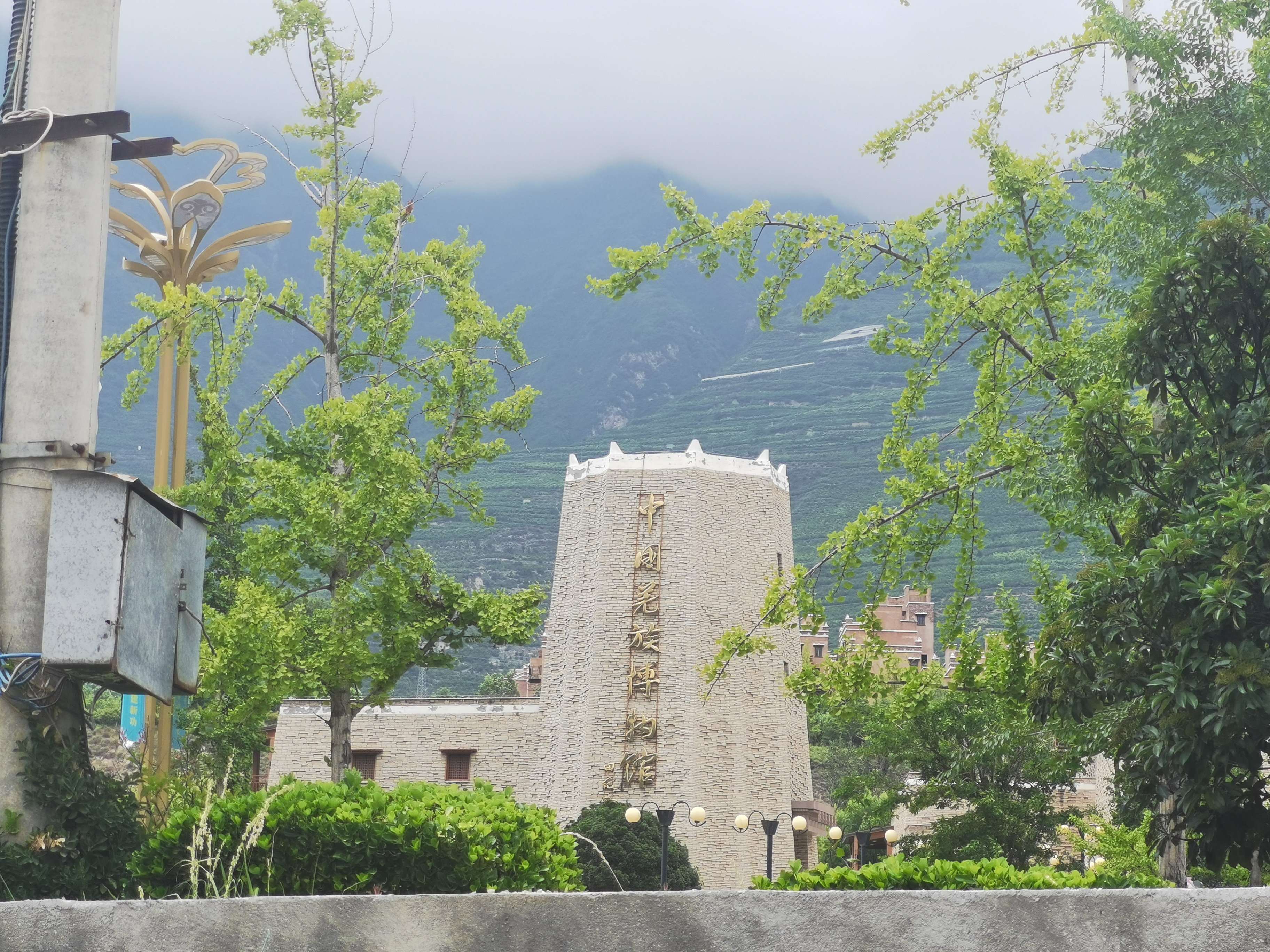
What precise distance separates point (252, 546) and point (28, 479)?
11017 mm

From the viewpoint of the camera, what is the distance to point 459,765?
46156 mm

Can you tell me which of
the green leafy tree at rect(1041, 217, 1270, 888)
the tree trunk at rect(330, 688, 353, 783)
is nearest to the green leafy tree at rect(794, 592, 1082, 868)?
the tree trunk at rect(330, 688, 353, 783)

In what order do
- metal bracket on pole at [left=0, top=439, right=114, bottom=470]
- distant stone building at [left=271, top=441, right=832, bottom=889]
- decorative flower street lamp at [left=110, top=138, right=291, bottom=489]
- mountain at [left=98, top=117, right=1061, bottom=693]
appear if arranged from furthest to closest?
1. mountain at [left=98, top=117, right=1061, bottom=693]
2. distant stone building at [left=271, top=441, right=832, bottom=889]
3. decorative flower street lamp at [left=110, top=138, right=291, bottom=489]
4. metal bracket on pole at [left=0, top=439, right=114, bottom=470]

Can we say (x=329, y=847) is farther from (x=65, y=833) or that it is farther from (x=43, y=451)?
(x=43, y=451)

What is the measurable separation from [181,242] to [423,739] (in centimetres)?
2738

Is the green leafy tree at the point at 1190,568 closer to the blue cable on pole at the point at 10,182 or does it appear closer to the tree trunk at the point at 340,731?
the blue cable on pole at the point at 10,182

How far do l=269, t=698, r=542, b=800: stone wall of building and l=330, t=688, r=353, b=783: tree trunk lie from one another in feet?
94.8

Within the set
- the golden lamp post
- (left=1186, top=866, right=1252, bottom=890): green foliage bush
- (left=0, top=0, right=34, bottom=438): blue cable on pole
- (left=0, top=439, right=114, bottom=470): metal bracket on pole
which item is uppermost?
the golden lamp post

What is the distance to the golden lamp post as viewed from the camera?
1833cm

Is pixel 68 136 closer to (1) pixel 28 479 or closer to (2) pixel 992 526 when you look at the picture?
(1) pixel 28 479

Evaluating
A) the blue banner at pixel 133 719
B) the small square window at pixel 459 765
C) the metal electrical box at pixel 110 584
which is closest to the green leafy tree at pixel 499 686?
the small square window at pixel 459 765

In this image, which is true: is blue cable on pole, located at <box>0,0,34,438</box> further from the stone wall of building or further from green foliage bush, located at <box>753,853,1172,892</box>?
the stone wall of building

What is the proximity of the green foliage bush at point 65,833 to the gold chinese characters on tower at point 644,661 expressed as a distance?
123ft

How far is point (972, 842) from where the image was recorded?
961 inches
